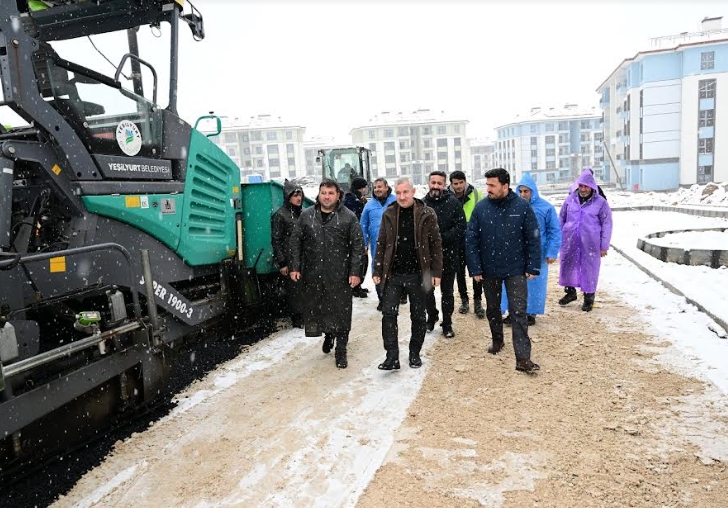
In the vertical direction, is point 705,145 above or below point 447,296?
above

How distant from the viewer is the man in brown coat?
464 cm

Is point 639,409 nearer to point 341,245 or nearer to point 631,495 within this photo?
point 631,495

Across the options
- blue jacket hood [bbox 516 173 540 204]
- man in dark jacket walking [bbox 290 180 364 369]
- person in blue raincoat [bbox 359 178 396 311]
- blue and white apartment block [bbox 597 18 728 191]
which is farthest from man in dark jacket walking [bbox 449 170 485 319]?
blue and white apartment block [bbox 597 18 728 191]

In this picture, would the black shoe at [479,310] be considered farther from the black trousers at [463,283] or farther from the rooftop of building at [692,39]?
the rooftop of building at [692,39]

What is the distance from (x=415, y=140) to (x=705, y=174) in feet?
125

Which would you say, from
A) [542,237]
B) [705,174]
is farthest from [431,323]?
[705,174]

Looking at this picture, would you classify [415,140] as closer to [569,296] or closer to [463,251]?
[569,296]

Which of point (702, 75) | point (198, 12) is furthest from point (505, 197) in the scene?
point (702, 75)

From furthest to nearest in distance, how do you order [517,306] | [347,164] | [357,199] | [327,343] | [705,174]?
[705,174], [347,164], [357,199], [327,343], [517,306]

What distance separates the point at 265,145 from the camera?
230ft

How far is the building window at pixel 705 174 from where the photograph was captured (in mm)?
39844

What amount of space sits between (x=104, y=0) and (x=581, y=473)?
16.1 ft

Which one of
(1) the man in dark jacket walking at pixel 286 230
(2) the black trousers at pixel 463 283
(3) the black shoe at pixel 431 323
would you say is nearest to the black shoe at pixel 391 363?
(3) the black shoe at pixel 431 323

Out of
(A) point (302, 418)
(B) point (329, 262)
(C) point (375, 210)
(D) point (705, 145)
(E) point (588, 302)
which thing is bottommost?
(A) point (302, 418)
